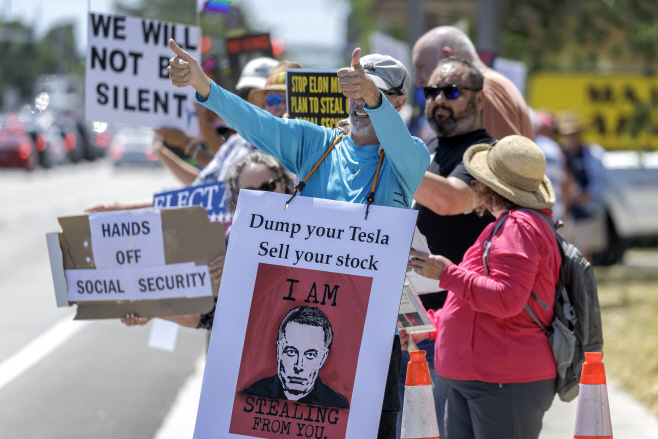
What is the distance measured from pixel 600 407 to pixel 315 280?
3.85 feet

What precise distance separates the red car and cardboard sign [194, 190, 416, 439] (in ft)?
98.6

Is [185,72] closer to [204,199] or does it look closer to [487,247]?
[487,247]

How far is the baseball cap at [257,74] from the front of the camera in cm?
470

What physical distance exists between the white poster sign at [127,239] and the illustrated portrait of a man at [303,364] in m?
1.24

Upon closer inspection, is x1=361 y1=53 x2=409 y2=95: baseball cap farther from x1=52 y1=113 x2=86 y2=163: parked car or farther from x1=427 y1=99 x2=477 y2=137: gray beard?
x1=52 y1=113 x2=86 y2=163: parked car

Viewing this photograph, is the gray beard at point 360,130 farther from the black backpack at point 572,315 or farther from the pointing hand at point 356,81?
the black backpack at point 572,315

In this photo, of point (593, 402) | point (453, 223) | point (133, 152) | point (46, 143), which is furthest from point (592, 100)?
point (133, 152)

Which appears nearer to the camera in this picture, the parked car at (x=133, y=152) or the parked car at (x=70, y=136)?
the parked car at (x=133, y=152)

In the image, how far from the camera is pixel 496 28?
11.0 m

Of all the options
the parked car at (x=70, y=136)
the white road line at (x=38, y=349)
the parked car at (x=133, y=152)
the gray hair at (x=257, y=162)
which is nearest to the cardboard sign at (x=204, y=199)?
the gray hair at (x=257, y=162)

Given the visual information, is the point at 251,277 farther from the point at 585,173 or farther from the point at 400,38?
the point at 400,38

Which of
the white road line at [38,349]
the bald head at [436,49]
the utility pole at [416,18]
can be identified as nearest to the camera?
the bald head at [436,49]

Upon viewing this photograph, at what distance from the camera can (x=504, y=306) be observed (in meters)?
3.03

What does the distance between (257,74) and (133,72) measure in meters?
0.74
